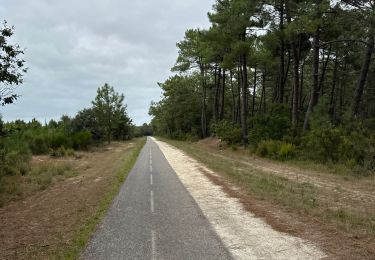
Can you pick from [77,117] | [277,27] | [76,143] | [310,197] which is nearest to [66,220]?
[310,197]

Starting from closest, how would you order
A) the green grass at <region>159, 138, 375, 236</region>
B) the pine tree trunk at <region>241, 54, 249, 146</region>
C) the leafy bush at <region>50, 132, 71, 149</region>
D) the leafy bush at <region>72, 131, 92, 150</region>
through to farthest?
the green grass at <region>159, 138, 375, 236</region>
the leafy bush at <region>50, 132, 71, 149</region>
the pine tree trunk at <region>241, 54, 249, 146</region>
the leafy bush at <region>72, 131, 92, 150</region>

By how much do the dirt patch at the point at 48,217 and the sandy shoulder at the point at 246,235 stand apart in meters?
3.54

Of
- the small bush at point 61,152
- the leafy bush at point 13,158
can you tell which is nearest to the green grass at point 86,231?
the leafy bush at point 13,158

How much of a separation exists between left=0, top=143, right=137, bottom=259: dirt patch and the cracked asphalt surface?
0.80 m

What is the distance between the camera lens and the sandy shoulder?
26.1ft

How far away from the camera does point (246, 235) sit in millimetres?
9367

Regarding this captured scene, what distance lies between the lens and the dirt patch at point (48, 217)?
A: 9.12 metres

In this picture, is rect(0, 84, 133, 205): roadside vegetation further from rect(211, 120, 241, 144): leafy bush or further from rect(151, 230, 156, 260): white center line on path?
rect(211, 120, 241, 144): leafy bush

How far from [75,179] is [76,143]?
2216 cm

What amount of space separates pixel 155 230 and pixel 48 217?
158 inches

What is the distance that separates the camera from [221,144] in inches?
1793

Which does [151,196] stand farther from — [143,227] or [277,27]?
[277,27]

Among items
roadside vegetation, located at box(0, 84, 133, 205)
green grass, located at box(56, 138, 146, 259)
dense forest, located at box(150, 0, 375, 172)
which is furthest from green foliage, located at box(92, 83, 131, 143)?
green grass, located at box(56, 138, 146, 259)

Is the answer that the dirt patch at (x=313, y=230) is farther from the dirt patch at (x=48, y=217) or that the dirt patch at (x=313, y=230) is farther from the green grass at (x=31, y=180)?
the green grass at (x=31, y=180)
